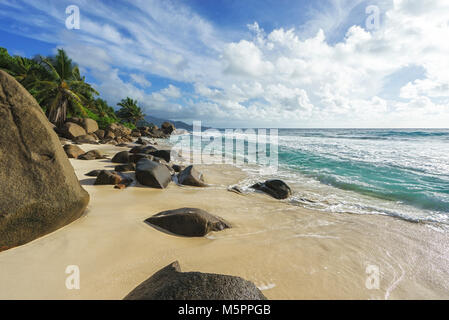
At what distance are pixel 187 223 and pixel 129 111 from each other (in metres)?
50.7

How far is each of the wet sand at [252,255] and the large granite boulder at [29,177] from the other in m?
0.19

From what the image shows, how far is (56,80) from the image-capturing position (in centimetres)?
1908

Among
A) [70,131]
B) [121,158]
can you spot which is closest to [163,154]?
[121,158]

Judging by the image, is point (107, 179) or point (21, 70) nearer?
point (107, 179)

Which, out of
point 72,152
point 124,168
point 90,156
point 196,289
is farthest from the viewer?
point 90,156

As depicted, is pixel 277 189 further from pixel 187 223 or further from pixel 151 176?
pixel 151 176

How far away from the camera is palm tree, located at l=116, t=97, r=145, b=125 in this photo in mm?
45909

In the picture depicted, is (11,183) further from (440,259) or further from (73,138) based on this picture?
(73,138)

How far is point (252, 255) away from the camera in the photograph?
2.54 metres

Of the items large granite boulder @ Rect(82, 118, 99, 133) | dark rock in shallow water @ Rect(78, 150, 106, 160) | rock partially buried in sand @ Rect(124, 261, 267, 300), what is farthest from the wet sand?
large granite boulder @ Rect(82, 118, 99, 133)

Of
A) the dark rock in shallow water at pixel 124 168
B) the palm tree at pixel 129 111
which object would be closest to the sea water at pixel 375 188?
the dark rock in shallow water at pixel 124 168
